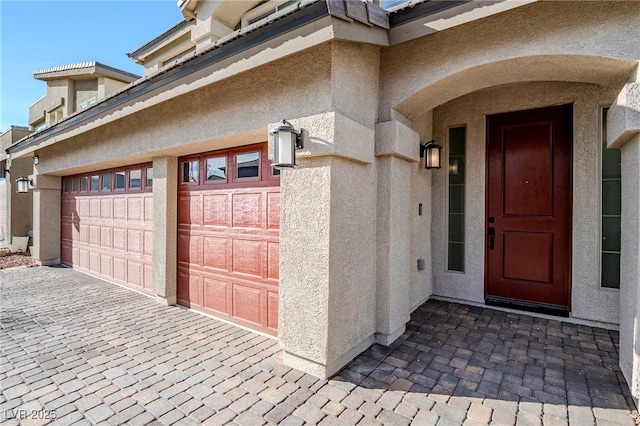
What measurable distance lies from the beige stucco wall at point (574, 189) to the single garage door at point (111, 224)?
5957 mm

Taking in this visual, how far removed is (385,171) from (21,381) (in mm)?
4696

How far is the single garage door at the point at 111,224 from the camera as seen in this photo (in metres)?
6.48

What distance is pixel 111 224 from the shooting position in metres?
7.42

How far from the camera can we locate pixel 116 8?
259 inches

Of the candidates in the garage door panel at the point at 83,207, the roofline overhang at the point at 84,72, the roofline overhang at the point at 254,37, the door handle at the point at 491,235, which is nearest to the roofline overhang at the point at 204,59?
the roofline overhang at the point at 254,37

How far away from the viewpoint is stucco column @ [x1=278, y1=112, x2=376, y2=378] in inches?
124

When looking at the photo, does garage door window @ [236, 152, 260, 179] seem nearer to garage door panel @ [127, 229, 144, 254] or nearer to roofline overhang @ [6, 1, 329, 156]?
roofline overhang @ [6, 1, 329, 156]

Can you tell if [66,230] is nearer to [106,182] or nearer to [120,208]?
[106,182]

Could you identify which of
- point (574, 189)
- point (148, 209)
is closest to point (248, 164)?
point (148, 209)

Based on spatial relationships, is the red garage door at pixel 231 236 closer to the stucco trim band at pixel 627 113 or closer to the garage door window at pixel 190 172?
the garage door window at pixel 190 172

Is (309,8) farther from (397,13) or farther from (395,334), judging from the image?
(395,334)

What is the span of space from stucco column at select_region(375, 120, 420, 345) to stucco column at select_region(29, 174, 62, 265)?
10.6 metres

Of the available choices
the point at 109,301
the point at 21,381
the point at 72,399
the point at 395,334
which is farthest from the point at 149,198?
the point at 395,334

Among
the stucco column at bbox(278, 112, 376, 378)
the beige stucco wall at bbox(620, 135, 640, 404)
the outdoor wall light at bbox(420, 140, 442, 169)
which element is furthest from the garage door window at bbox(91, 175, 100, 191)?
the beige stucco wall at bbox(620, 135, 640, 404)
